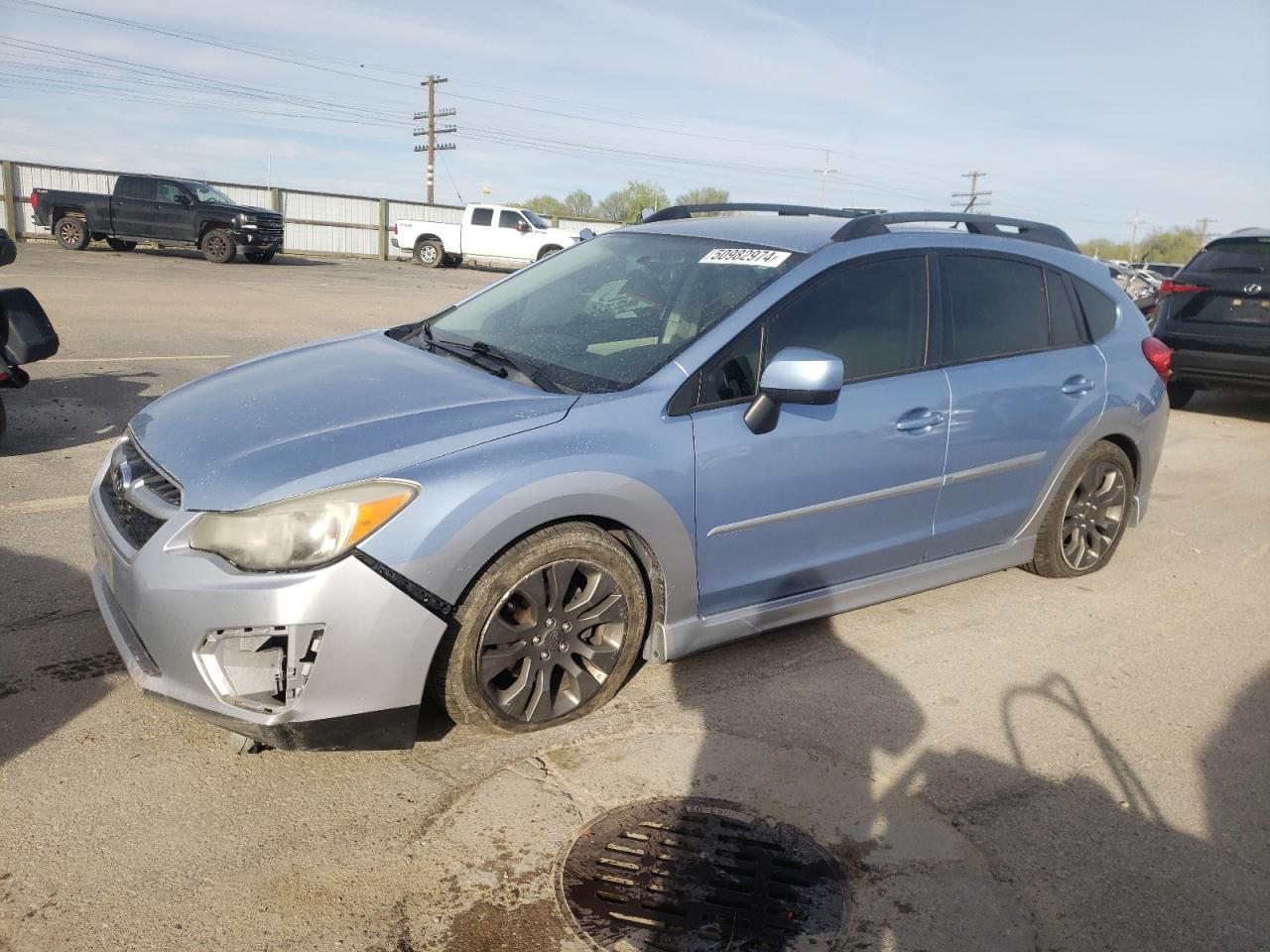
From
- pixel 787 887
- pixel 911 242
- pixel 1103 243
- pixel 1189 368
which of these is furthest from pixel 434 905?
pixel 1103 243

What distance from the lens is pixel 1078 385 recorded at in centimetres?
494

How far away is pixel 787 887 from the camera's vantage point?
9.21 ft

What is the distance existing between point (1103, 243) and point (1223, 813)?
4533 inches

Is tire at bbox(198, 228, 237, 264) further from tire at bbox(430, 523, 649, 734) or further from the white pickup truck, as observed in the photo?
tire at bbox(430, 523, 649, 734)

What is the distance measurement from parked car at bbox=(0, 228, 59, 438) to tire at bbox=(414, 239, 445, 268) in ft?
89.9

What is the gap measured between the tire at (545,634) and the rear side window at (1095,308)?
2.93m

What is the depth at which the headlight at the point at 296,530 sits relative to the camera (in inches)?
115

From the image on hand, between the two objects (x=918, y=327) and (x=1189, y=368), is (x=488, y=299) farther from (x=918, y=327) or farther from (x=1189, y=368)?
(x=1189, y=368)

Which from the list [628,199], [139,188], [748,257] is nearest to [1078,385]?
[748,257]

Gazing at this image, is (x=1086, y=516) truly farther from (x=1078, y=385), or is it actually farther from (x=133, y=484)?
(x=133, y=484)

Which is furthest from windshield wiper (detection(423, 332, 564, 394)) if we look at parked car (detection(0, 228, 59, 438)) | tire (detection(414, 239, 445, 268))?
tire (detection(414, 239, 445, 268))

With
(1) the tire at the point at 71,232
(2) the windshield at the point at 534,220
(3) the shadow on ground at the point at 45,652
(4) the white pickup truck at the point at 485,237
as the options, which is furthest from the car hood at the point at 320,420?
(2) the windshield at the point at 534,220

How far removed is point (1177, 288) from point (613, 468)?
29.4 ft

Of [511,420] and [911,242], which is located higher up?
[911,242]
